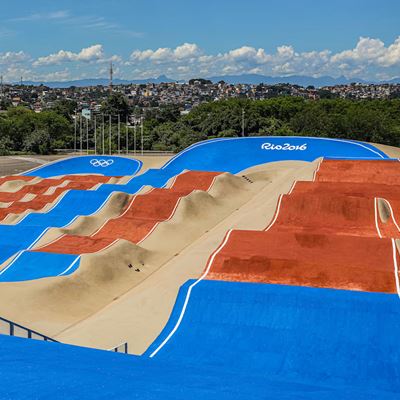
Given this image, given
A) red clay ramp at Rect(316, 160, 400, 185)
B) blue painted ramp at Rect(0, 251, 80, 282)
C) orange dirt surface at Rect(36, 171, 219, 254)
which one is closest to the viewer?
blue painted ramp at Rect(0, 251, 80, 282)

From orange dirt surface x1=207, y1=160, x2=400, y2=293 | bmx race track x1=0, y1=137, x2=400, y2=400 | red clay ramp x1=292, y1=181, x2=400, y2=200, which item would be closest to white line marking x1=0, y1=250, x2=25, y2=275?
bmx race track x1=0, y1=137, x2=400, y2=400

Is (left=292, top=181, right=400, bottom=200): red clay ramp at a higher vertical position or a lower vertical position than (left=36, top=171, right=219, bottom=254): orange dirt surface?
higher

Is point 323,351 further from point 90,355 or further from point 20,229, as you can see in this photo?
point 20,229

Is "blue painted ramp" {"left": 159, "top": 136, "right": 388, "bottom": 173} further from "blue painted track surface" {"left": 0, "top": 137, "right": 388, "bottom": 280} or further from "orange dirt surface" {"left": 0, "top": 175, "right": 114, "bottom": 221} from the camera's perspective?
"orange dirt surface" {"left": 0, "top": 175, "right": 114, "bottom": 221}

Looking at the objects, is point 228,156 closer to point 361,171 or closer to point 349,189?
point 361,171

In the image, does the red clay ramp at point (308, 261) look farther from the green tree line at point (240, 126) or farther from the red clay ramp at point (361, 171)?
the green tree line at point (240, 126)

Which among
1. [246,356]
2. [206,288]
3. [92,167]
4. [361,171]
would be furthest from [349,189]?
[92,167]
